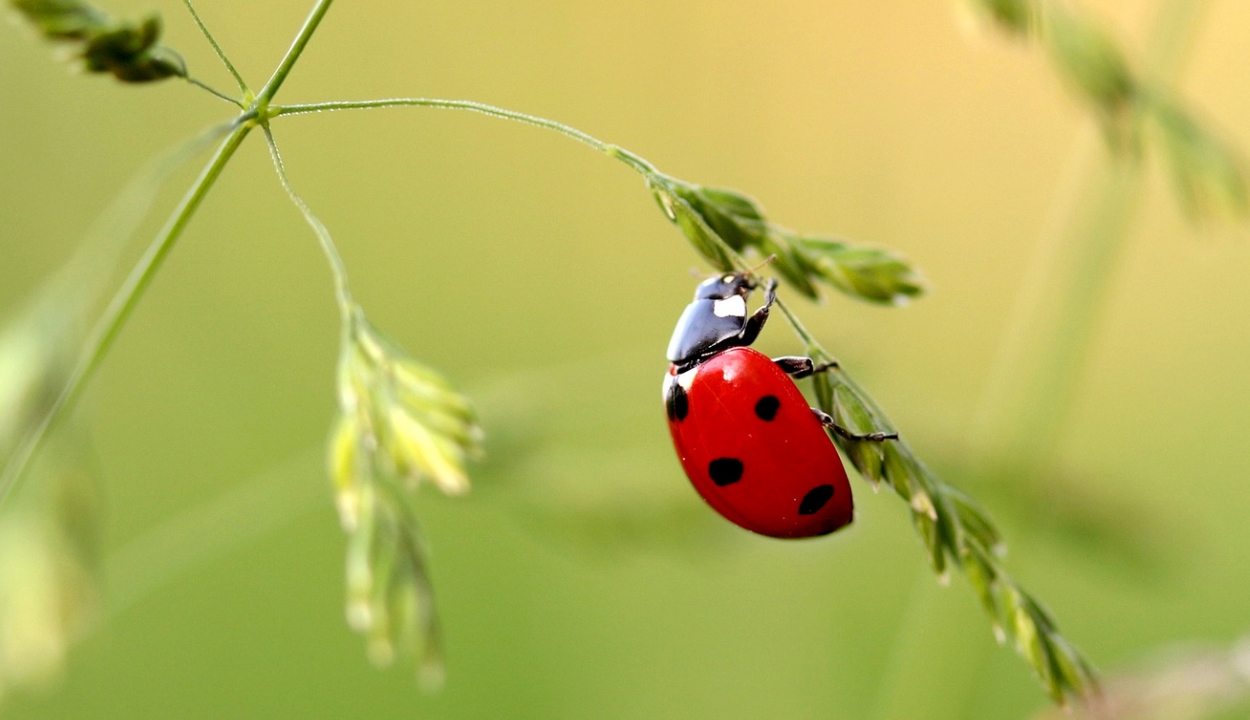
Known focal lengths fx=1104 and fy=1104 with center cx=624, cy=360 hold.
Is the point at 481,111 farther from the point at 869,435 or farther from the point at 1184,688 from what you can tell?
the point at 1184,688

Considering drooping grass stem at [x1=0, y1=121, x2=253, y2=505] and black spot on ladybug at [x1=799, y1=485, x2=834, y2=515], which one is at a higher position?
black spot on ladybug at [x1=799, y1=485, x2=834, y2=515]

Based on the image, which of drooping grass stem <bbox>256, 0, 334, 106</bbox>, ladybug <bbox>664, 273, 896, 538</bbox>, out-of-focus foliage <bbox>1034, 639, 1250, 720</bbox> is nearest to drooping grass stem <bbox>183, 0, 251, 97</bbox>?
drooping grass stem <bbox>256, 0, 334, 106</bbox>

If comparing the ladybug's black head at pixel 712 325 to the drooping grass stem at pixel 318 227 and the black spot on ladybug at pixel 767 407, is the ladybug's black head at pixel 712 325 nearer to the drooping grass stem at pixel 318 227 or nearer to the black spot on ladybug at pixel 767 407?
the black spot on ladybug at pixel 767 407

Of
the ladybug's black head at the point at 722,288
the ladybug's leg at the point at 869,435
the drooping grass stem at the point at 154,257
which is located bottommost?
the drooping grass stem at the point at 154,257

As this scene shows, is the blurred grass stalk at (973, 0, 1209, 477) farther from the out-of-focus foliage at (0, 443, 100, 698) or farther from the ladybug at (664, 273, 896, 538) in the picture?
the out-of-focus foliage at (0, 443, 100, 698)

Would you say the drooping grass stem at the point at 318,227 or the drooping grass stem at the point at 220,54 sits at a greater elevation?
the drooping grass stem at the point at 220,54

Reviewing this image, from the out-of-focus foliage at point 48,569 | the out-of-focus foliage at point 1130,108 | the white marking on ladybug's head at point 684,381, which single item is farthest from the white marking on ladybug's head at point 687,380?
the out-of-focus foliage at point 48,569

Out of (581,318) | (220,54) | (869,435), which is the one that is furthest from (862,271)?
(581,318)
